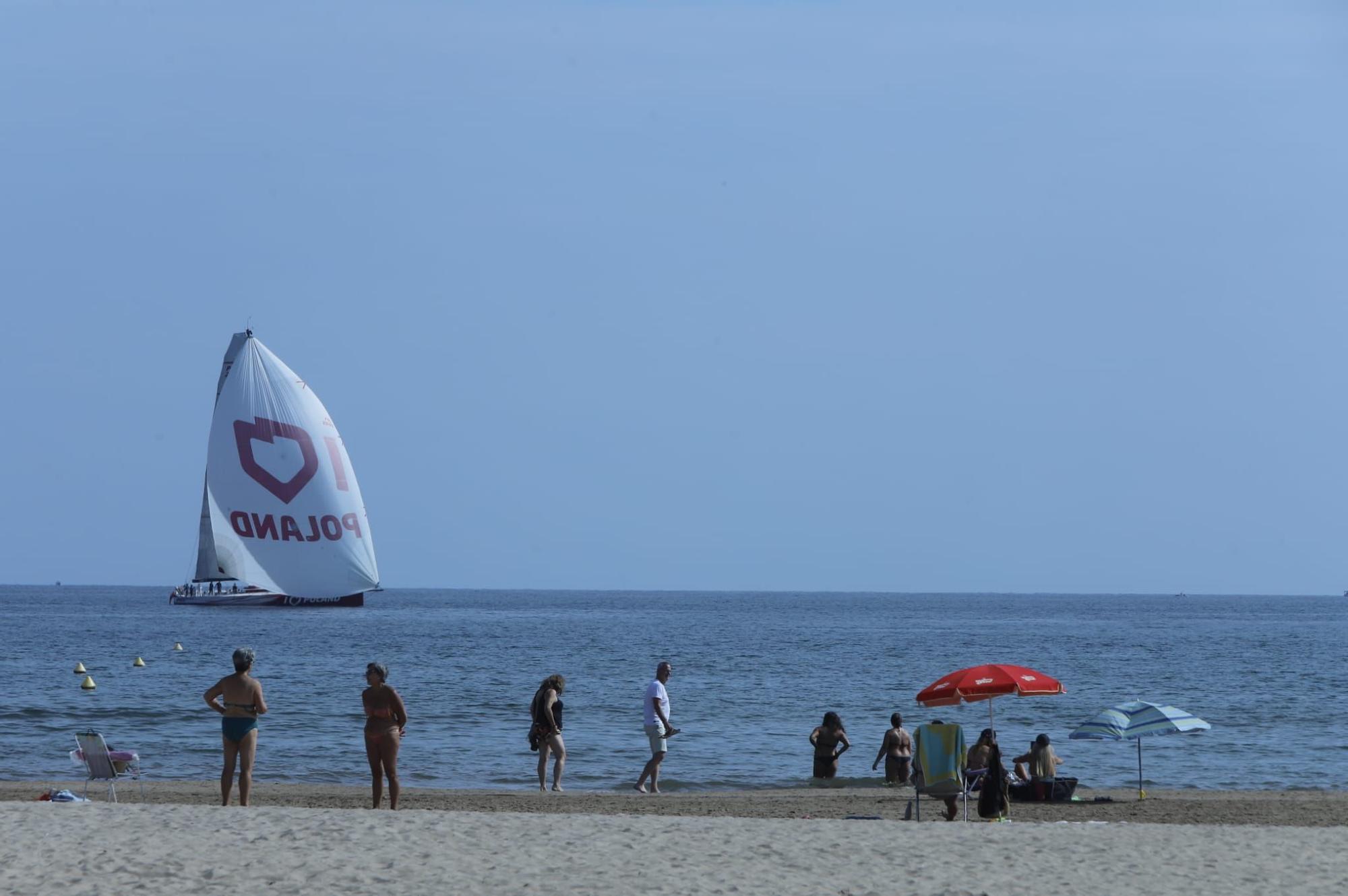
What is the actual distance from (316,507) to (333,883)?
2911 inches

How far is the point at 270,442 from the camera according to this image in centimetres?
7994

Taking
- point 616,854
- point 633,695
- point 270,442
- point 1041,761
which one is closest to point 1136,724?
point 1041,761

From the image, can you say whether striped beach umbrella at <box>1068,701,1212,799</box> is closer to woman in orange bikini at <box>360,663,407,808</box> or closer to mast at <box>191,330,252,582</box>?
woman in orange bikini at <box>360,663,407,808</box>

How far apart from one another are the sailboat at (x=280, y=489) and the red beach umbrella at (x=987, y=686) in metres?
67.2

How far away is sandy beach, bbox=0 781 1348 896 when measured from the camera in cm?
1011

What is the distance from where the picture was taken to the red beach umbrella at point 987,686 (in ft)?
55.1

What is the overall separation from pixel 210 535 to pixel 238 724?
267 feet

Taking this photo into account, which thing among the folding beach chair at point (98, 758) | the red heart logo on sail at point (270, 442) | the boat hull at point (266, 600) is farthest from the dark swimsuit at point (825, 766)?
the boat hull at point (266, 600)

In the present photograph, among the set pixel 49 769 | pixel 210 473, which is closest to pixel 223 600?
pixel 210 473

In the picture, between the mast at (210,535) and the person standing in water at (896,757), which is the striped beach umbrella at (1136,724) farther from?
the mast at (210,535)

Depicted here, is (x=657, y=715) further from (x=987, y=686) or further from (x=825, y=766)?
(x=825, y=766)

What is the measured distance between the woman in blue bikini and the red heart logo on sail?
225ft

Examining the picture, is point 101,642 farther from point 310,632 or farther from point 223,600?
point 223,600

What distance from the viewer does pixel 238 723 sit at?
42.7 ft
